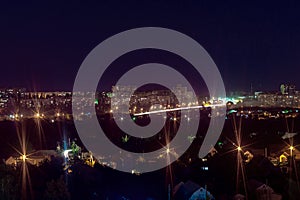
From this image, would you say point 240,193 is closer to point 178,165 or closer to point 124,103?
point 178,165

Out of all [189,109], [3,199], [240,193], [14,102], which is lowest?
[240,193]

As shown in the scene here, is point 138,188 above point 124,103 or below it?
below

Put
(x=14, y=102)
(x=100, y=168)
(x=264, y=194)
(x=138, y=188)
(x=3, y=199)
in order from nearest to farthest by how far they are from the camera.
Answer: (x=3, y=199) → (x=264, y=194) → (x=138, y=188) → (x=100, y=168) → (x=14, y=102)

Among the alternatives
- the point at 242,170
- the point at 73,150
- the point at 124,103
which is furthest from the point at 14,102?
the point at 242,170

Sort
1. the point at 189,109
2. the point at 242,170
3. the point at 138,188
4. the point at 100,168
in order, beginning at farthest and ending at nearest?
1. the point at 189,109
2. the point at 100,168
3. the point at 242,170
4. the point at 138,188

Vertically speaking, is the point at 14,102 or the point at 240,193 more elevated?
the point at 14,102

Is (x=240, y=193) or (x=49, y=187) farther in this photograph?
(x=240, y=193)

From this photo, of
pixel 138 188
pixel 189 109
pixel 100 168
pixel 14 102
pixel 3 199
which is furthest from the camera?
pixel 14 102

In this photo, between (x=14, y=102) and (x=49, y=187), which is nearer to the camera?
(x=49, y=187)

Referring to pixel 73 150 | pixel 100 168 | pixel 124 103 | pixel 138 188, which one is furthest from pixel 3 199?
pixel 124 103

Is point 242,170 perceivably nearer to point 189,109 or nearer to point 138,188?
point 138,188
